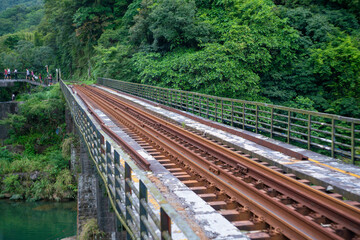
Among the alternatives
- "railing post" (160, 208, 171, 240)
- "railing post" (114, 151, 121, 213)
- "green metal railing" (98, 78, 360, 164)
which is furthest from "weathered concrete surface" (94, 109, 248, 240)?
"green metal railing" (98, 78, 360, 164)

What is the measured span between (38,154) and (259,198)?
112 feet

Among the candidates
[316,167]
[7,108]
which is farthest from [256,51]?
[7,108]

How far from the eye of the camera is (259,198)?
6719 mm

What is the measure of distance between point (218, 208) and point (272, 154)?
13.0 ft

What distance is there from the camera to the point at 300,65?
2841 cm

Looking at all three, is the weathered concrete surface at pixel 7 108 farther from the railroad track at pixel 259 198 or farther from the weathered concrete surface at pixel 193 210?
the weathered concrete surface at pixel 193 210

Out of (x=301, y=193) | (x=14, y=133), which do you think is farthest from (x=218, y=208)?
(x=14, y=133)

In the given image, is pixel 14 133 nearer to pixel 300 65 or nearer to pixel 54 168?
pixel 54 168

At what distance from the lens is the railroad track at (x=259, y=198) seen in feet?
17.4

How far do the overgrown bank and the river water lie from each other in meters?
1.29

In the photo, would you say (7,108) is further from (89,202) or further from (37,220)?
(89,202)

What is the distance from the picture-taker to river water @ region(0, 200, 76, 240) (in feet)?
77.4

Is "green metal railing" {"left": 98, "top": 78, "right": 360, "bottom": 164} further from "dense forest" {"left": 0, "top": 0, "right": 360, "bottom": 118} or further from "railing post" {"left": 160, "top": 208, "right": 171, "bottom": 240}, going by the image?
"railing post" {"left": 160, "top": 208, "right": 171, "bottom": 240}

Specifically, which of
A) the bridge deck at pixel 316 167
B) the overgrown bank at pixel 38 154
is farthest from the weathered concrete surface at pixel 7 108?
the bridge deck at pixel 316 167
